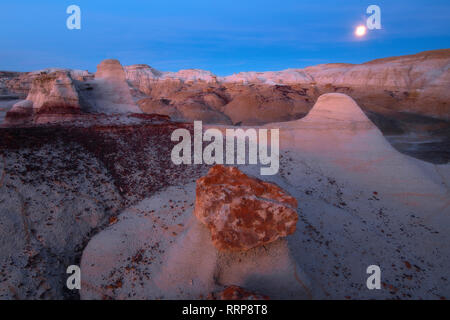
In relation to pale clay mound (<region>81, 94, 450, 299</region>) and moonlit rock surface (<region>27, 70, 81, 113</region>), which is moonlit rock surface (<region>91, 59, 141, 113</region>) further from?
pale clay mound (<region>81, 94, 450, 299</region>)

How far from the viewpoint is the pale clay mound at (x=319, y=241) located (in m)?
4.96

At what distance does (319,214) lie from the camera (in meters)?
7.62

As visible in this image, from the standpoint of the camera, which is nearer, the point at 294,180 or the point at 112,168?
the point at 112,168

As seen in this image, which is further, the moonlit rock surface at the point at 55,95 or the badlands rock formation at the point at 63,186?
the moonlit rock surface at the point at 55,95

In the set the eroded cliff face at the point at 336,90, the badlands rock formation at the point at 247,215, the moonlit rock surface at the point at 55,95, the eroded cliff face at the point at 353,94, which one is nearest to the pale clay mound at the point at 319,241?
the badlands rock formation at the point at 247,215

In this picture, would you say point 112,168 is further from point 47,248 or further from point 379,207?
point 379,207

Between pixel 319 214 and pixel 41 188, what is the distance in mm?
8326

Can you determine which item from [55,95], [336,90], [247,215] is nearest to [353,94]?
[336,90]

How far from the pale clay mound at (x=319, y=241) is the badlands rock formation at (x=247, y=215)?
361 mm

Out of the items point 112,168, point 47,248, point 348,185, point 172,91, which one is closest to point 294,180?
point 348,185

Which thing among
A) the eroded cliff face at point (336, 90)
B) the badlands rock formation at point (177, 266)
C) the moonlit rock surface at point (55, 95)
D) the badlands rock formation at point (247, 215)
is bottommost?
the badlands rock formation at point (177, 266)

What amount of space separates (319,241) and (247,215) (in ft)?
→ 8.55

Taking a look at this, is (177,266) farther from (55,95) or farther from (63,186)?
(55,95)

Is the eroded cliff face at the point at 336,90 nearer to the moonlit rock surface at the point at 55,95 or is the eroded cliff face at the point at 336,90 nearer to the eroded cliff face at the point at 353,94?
the eroded cliff face at the point at 353,94
